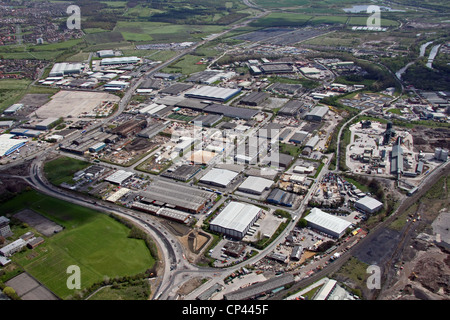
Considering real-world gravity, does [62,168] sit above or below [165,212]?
above

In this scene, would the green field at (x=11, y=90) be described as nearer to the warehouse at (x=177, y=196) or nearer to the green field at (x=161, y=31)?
the warehouse at (x=177, y=196)

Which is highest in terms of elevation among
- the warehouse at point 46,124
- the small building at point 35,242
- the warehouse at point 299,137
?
the warehouse at point 46,124

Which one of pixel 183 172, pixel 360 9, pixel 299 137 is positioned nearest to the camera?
pixel 183 172

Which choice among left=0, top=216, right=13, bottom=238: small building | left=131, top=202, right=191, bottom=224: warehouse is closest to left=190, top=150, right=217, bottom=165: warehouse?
left=131, top=202, right=191, bottom=224: warehouse

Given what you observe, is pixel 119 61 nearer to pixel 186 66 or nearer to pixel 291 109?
pixel 186 66

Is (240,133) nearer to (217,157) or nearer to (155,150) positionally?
(217,157)

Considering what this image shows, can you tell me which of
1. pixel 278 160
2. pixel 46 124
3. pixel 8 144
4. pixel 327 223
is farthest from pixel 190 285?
pixel 46 124

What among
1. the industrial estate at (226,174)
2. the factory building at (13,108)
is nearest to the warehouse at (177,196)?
the industrial estate at (226,174)
